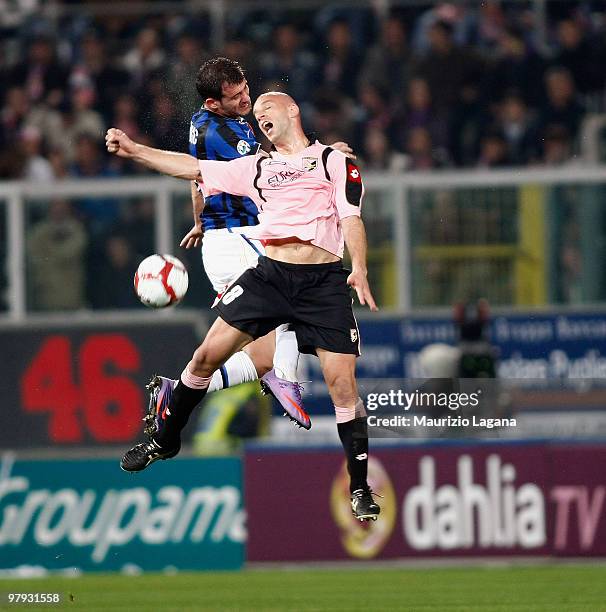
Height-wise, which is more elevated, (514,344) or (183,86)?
(183,86)

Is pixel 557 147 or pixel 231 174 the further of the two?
pixel 557 147

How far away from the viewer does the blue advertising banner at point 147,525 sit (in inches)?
548

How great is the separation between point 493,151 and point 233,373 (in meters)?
5.83

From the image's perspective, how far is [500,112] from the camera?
15258 mm

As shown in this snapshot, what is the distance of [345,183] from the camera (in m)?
9.42

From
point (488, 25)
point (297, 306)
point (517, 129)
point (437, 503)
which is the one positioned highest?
point (488, 25)

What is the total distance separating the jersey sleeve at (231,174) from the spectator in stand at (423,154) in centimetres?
566

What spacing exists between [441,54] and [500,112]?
88cm

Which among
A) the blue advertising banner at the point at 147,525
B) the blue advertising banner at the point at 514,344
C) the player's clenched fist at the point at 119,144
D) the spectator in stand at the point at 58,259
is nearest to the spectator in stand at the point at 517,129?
the blue advertising banner at the point at 514,344

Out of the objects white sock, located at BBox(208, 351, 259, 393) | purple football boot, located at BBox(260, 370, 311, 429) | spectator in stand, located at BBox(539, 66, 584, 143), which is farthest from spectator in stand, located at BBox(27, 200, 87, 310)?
purple football boot, located at BBox(260, 370, 311, 429)

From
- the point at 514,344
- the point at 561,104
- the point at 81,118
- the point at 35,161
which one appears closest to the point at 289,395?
the point at 514,344

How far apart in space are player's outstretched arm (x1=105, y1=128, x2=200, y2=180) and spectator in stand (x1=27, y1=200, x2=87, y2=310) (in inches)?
184

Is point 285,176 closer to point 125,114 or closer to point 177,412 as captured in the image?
point 177,412

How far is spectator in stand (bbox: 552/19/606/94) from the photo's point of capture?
15492 millimetres
